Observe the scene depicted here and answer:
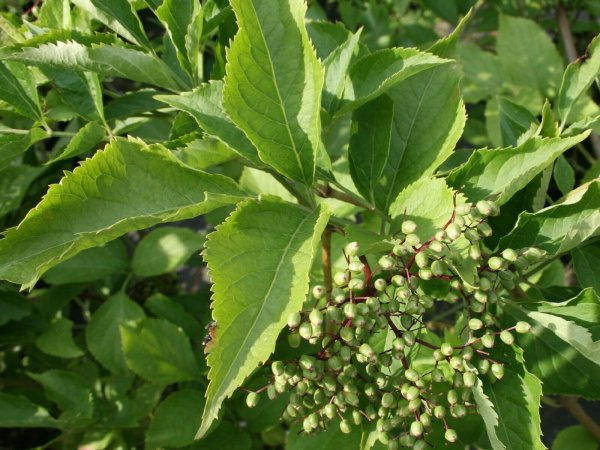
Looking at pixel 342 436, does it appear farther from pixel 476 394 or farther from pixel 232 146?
pixel 232 146

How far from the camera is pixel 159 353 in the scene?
172 centimetres

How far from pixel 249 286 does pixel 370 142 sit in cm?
44

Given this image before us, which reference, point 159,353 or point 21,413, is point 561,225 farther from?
point 21,413

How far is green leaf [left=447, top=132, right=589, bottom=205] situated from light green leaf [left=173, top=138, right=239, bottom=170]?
0.38 m

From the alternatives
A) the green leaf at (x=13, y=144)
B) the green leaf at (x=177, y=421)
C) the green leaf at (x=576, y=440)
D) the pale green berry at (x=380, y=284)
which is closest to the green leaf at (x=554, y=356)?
the pale green berry at (x=380, y=284)

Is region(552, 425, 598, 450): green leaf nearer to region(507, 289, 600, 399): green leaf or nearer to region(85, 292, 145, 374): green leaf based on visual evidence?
region(507, 289, 600, 399): green leaf

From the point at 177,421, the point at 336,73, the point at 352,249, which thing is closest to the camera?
the point at 352,249

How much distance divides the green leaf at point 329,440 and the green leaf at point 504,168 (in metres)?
0.54

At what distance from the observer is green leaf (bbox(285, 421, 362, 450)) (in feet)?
4.28

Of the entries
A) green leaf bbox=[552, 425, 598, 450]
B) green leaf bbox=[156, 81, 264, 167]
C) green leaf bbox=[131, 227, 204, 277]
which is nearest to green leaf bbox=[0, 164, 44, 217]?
green leaf bbox=[131, 227, 204, 277]

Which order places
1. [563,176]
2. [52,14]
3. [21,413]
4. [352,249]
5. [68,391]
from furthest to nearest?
[68,391] → [21,413] → [563,176] → [52,14] → [352,249]

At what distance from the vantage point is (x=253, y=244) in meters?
0.97

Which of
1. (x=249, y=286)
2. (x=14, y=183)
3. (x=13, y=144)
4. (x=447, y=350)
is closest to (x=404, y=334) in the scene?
(x=447, y=350)

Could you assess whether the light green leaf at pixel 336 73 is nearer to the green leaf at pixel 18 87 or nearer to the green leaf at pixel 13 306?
the green leaf at pixel 18 87
